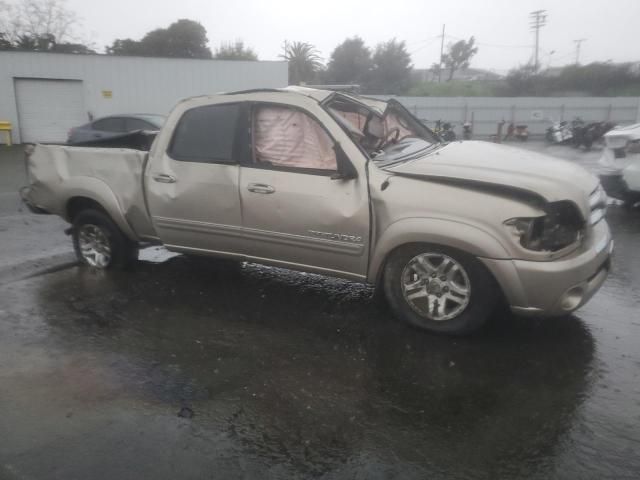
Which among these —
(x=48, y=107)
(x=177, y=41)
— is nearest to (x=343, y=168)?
(x=48, y=107)

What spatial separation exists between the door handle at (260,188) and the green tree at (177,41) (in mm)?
48357

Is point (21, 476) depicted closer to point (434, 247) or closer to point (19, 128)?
point (434, 247)

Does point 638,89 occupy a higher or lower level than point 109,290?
higher

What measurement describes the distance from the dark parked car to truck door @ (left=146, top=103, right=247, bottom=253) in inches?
339

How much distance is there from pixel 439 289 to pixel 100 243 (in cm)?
351

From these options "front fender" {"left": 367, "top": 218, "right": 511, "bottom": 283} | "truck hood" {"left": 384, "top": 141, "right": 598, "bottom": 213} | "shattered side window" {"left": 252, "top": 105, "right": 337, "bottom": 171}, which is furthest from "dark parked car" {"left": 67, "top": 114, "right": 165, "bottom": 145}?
"front fender" {"left": 367, "top": 218, "right": 511, "bottom": 283}

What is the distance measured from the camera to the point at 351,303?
4535mm

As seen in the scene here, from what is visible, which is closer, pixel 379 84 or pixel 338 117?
pixel 338 117

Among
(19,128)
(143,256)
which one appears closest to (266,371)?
(143,256)

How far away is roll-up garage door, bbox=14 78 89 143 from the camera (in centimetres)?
2145

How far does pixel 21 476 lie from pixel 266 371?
4.70 feet

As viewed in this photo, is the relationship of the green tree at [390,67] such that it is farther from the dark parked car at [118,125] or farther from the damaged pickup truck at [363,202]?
the damaged pickup truck at [363,202]

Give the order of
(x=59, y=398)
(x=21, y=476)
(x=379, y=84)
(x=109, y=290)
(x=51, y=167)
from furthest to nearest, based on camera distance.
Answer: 1. (x=379, y=84)
2. (x=51, y=167)
3. (x=109, y=290)
4. (x=59, y=398)
5. (x=21, y=476)

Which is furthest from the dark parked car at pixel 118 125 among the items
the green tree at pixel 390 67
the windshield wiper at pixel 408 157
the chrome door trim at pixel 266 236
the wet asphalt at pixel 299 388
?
the green tree at pixel 390 67
